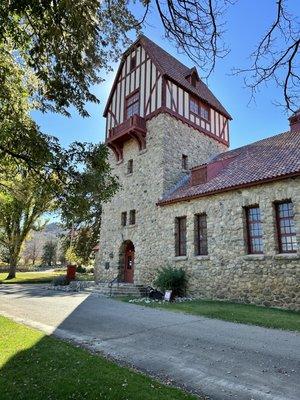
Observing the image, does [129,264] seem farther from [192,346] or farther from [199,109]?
[192,346]

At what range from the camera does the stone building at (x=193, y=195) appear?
12859 mm

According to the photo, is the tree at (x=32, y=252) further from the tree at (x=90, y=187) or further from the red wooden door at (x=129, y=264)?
the tree at (x=90, y=187)

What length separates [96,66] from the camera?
21.0ft

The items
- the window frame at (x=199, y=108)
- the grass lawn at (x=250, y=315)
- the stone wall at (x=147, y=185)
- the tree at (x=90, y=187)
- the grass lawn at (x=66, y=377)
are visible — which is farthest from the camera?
the window frame at (x=199, y=108)

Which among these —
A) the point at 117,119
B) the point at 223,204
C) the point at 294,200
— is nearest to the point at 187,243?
the point at 223,204

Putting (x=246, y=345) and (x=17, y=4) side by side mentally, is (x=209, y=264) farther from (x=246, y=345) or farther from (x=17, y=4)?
(x=17, y=4)

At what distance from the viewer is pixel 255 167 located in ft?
49.9

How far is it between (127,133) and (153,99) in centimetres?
270

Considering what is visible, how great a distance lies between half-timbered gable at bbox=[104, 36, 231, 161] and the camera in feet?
65.5

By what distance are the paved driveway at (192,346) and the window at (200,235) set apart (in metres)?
5.27

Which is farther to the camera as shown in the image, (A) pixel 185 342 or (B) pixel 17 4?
(A) pixel 185 342

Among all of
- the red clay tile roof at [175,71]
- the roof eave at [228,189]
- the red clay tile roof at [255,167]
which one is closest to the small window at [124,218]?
the roof eave at [228,189]

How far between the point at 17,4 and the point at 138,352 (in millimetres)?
6178

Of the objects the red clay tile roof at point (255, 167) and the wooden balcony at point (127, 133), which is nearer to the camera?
the red clay tile roof at point (255, 167)
